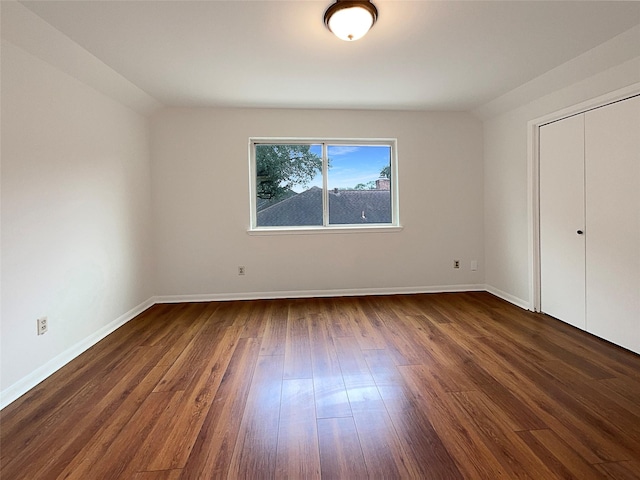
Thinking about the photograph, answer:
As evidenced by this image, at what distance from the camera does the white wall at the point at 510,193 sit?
132 inches

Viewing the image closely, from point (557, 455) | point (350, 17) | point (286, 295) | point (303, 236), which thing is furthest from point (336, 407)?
point (303, 236)

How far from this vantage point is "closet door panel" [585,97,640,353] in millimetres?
2471

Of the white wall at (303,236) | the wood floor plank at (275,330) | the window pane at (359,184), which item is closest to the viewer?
the wood floor plank at (275,330)

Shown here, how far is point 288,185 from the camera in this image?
4277 mm

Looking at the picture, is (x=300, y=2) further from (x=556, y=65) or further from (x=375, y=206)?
(x=375, y=206)

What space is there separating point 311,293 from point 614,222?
10.0ft

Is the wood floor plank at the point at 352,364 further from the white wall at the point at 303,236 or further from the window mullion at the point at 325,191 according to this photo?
the window mullion at the point at 325,191

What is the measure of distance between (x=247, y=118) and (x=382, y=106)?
1.65 metres

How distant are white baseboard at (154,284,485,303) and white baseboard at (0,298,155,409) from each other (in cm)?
69

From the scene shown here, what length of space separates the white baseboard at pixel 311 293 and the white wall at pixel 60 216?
0.61 m

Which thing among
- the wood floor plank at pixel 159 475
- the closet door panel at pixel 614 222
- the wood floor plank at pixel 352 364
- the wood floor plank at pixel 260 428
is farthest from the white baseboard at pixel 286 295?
the wood floor plank at pixel 159 475

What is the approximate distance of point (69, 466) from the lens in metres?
1.46

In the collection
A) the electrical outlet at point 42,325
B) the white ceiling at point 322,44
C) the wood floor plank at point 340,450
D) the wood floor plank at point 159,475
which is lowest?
the wood floor plank at point 159,475

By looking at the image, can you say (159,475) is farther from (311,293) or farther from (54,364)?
(311,293)
